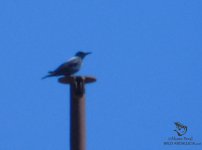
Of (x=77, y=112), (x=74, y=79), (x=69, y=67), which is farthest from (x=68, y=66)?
(x=77, y=112)

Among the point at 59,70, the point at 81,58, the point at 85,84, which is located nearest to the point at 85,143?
the point at 85,84

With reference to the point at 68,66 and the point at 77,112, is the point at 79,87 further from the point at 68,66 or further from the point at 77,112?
the point at 68,66

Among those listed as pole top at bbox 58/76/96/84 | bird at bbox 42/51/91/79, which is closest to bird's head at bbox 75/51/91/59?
bird at bbox 42/51/91/79

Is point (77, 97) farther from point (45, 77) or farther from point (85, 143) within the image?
point (45, 77)

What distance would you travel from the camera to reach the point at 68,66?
50.5ft


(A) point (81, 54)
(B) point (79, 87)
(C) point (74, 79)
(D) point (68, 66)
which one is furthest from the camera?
(A) point (81, 54)

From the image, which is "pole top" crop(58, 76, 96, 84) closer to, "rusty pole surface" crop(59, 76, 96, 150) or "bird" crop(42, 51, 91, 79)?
"rusty pole surface" crop(59, 76, 96, 150)

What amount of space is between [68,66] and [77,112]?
11.9 ft

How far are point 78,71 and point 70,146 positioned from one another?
4422 millimetres

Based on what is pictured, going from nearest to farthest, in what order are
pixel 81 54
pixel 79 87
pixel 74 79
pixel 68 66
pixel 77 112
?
pixel 77 112, pixel 79 87, pixel 74 79, pixel 68 66, pixel 81 54

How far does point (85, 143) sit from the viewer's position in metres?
11.6

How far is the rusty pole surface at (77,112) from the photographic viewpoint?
11.7m

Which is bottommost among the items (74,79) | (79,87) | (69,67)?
(79,87)

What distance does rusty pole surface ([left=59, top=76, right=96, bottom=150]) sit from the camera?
1169 centimetres
